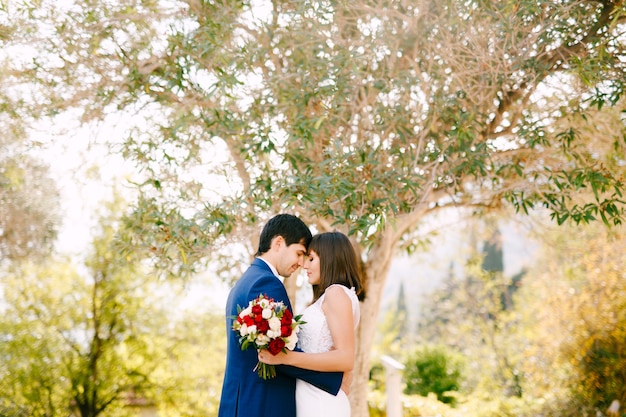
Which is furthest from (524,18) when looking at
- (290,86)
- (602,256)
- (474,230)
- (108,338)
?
(108,338)

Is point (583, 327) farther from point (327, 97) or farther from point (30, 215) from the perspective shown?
point (30, 215)

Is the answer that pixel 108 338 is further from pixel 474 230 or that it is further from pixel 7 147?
pixel 474 230

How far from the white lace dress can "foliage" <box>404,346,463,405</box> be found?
1158 centimetres

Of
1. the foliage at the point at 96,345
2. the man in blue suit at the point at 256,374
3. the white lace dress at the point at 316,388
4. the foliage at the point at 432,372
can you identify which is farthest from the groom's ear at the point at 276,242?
the foliage at the point at 432,372

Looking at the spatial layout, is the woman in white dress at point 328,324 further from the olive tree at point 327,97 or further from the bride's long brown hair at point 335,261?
the olive tree at point 327,97

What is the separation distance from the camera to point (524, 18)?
5.18m

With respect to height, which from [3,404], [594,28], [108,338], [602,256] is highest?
[594,28]

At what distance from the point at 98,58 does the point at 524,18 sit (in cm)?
397

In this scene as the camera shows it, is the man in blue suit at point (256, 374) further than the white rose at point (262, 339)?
→ Yes

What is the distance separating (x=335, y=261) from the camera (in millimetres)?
3326

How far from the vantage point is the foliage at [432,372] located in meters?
14.2

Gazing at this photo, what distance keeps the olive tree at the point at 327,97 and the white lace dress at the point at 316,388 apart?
1.26m

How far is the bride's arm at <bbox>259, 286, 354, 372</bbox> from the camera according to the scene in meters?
2.97

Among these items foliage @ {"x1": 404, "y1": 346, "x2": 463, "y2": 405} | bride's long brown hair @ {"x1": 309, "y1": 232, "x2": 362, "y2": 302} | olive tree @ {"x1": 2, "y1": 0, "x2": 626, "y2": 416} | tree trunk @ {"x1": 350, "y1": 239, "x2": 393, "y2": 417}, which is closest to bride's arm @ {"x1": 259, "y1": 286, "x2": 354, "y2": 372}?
bride's long brown hair @ {"x1": 309, "y1": 232, "x2": 362, "y2": 302}
